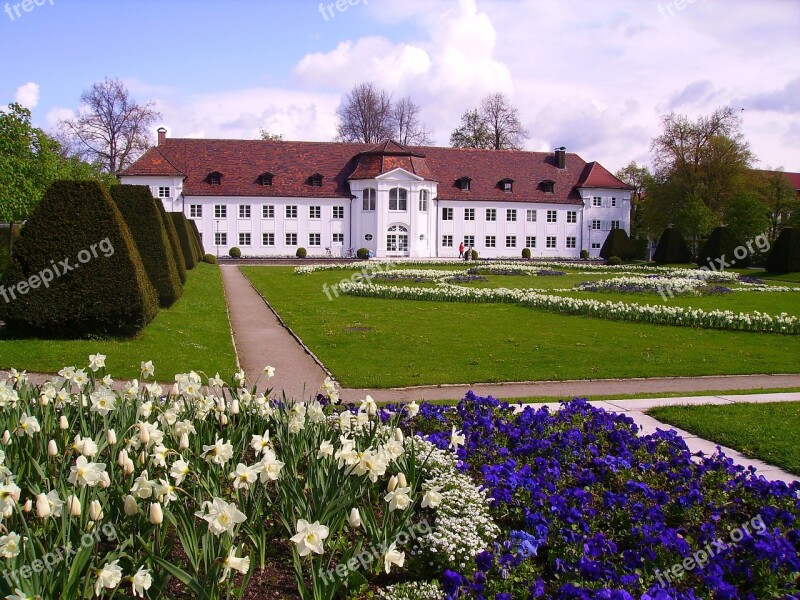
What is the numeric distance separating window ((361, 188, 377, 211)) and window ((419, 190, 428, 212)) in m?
3.70

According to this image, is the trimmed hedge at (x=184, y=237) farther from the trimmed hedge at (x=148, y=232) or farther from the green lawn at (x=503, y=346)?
the trimmed hedge at (x=148, y=232)

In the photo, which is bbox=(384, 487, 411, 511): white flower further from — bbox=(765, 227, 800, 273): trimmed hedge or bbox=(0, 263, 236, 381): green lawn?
bbox=(765, 227, 800, 273): trimmed hedge

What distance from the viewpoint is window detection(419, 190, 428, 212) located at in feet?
185

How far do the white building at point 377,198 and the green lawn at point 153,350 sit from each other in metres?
39.6

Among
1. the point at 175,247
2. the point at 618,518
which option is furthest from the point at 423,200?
the point at 618,518

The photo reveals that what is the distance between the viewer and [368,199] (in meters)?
55.8

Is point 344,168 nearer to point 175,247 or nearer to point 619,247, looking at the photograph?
point 619,247

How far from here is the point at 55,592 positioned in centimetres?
340

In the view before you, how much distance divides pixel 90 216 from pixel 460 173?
48672 millimetres

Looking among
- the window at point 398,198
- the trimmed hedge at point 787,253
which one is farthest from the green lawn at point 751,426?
the window at point 398,198

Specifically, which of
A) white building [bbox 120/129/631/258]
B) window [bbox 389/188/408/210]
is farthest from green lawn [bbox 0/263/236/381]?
white building [bbox 120/129/631/258]

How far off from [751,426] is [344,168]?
51.8 meters

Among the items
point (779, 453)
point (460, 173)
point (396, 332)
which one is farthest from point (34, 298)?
point (460, 173)

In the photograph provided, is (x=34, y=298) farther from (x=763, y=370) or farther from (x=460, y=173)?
(x=460, y=173)
